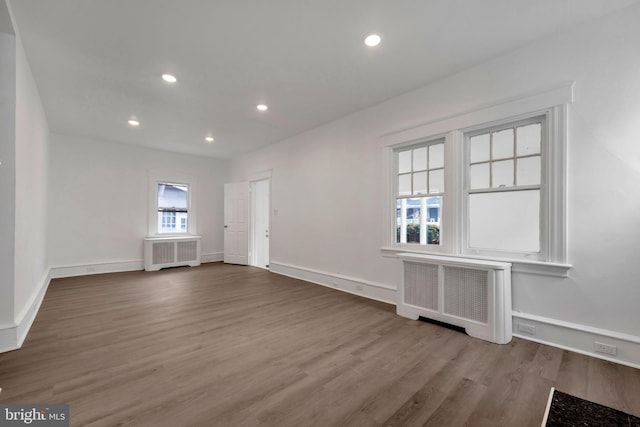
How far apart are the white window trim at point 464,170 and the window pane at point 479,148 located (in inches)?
6.3

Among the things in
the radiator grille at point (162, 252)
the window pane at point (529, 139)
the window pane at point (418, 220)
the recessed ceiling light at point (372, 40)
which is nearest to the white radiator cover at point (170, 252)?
the radiator grille at point (162, 252)

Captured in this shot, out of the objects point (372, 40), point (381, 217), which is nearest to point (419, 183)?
point (381, 217)

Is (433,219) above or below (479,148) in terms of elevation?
below

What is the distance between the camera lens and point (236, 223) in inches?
288

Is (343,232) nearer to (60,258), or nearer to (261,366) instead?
(261,366)

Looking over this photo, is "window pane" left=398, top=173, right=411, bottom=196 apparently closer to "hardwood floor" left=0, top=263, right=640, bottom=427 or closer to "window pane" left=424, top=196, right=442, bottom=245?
"window pane" left=424, top=196, right=442, bottom=245

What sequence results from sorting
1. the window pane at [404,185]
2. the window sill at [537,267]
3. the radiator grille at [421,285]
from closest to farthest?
the window sill at [537,267]
the radiator grille at [421,285]
the window pane at [404,185]

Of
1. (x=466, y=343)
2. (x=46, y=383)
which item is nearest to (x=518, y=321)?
(x=466, y=343)

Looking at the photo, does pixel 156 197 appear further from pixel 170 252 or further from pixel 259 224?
pixel 259 224

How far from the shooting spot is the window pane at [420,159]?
3729 millimetres

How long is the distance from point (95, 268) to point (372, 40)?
276 inches

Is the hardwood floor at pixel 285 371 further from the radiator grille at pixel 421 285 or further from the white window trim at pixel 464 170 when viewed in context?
the white window trim at pixel 464 170

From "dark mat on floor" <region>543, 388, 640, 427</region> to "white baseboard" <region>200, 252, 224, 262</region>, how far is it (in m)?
7.54

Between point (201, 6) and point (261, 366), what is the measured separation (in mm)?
3020
